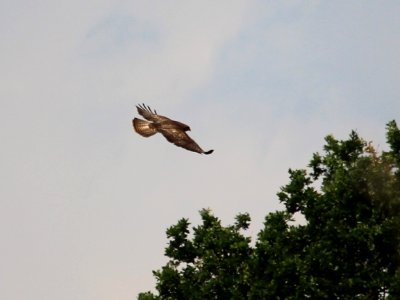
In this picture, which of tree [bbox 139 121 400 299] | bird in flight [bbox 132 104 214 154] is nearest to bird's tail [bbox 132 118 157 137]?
bird in flight [bbox 132 104 214 154]

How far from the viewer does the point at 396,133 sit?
30.6 m

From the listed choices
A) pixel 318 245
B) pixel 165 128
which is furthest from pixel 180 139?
pixel 318 245

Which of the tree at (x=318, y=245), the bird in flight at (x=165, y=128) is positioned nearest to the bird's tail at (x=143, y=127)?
the bird in flight at (x=165, y=128)

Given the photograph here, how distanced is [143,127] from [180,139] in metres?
2.60

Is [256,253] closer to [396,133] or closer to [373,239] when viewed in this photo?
[373,239]

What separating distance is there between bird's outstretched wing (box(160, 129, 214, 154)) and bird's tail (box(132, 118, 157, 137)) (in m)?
0.84

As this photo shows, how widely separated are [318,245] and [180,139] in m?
7.82

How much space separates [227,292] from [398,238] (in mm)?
6397

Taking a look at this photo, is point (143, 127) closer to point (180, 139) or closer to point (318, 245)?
point (180, 139)

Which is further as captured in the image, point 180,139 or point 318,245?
point 318,245

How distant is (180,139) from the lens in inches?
930

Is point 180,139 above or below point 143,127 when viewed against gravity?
below

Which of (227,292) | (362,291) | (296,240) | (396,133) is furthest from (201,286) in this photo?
(396,133)

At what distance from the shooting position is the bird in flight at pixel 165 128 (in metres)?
23.2
